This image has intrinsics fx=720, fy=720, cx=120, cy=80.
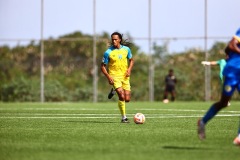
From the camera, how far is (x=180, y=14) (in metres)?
45.5

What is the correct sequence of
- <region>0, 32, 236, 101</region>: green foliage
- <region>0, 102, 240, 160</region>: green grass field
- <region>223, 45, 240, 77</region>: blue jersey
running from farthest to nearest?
<region>0, 32, 236, 101</region>: green foliage, <region>223, 45, 240, 77</region>: blue jersey, <region>0, 102, 240, 160</region>: green grass field

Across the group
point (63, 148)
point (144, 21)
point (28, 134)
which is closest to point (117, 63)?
point (28, 134)

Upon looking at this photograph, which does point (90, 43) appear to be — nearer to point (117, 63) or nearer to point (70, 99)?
point (70, 99)

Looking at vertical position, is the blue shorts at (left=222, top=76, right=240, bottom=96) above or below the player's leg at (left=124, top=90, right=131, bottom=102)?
above

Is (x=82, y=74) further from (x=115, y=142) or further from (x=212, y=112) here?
(x=212, y=112)

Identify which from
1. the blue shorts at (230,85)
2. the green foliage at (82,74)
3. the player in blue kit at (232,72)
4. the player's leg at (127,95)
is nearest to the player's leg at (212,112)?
the player in blue kit at (232,72)

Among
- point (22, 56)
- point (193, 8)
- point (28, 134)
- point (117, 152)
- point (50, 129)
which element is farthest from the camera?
point (22, 56)

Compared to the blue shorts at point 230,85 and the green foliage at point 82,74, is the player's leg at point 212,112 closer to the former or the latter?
the blue shorts at point 230,85

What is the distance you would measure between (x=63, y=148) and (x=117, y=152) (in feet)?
3.52

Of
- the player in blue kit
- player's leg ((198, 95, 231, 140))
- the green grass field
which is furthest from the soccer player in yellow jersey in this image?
the player in blue kit

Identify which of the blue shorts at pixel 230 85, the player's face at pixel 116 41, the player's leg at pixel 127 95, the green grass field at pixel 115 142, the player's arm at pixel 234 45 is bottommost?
the green grass field at pixel 115 142

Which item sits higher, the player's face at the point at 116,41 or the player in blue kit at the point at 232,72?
the player's face at the point at 116,41

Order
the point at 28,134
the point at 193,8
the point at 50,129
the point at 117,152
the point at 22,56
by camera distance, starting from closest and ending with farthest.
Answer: the point at 117,152 → the point at 28,134 → the point at 50,129 → the point at 193,8 → the point at 22,56

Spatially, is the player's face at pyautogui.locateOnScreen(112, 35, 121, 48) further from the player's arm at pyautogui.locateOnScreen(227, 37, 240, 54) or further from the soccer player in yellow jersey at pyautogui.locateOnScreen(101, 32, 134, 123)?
the player's arm at pyautogui.locateOnScreen(227, 37, 240, 54)
